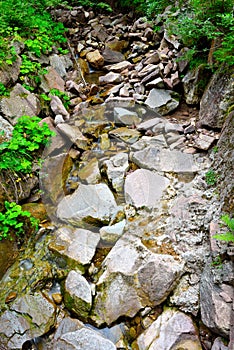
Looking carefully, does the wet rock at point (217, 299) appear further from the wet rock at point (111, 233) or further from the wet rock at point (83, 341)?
the wet rock at point (111, 233)

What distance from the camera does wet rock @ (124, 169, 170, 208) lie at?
12.4ft

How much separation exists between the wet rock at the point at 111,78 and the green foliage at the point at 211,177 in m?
3.47

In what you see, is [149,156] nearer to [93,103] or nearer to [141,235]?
[141,235]

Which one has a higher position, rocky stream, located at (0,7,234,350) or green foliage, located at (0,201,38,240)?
green foliage, located at (0,201,38,240)

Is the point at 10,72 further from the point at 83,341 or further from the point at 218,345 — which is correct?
the point at 218,345

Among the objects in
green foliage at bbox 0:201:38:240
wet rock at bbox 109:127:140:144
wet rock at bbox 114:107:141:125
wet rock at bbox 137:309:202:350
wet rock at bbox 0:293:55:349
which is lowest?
wet rock at bbox 137:309:202:350

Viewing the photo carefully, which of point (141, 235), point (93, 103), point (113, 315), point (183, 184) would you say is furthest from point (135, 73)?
point (113, 315)

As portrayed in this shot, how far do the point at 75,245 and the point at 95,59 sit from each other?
202 inches

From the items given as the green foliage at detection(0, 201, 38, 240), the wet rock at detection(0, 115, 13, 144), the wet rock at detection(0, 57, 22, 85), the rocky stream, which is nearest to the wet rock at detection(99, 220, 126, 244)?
the rocky stream

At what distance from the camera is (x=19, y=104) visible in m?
4.63

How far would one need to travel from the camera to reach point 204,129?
14.2ft

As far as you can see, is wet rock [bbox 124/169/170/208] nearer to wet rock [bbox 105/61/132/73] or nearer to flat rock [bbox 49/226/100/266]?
flat rock [bbox 49/226/100/266]

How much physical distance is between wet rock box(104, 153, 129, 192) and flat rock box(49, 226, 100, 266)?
883mm

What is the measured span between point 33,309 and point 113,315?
865mm
